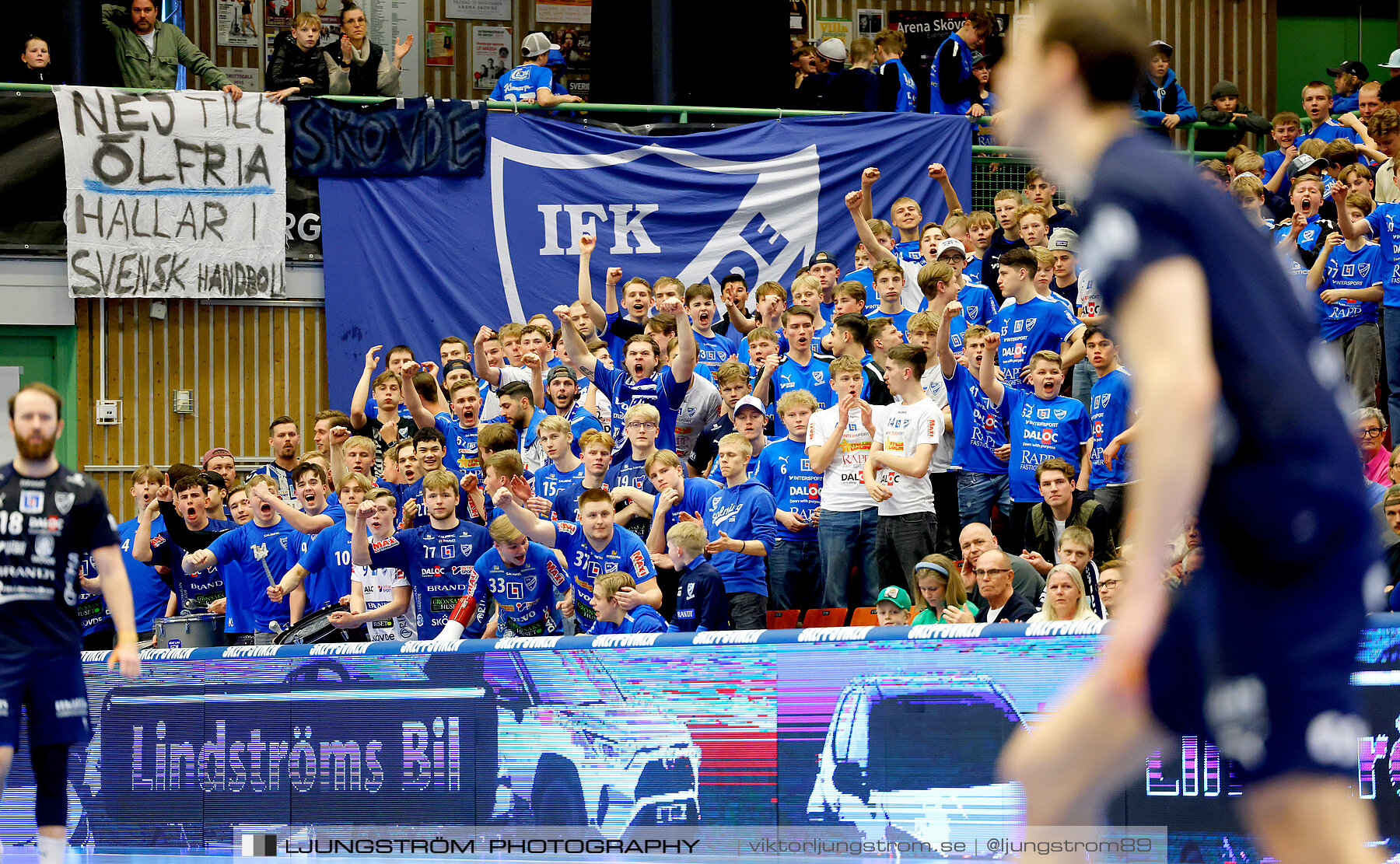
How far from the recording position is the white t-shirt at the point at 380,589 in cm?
1098

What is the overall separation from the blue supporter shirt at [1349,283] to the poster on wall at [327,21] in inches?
517

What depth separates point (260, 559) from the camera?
11898 mm

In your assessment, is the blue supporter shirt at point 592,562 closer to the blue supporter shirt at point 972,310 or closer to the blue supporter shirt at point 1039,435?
the blue supporter shirt at point 1039,435

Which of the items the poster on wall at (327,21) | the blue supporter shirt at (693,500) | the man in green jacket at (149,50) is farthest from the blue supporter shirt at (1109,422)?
the poster on wall at (327,21)

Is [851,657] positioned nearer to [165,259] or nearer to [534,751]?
[534,751]

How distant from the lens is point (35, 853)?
884 cm

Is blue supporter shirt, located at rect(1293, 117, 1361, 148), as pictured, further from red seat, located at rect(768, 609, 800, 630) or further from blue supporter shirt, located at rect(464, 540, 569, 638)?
blue supporter shirt, located at rect(464, 540, 569, 638)

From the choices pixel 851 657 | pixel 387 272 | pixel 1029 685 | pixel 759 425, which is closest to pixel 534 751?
pixel 851 657

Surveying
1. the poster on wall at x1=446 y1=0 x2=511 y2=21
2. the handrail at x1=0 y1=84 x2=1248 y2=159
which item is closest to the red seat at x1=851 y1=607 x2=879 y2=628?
the handrail at x1=0 y1=84 x2=1248 y2=159

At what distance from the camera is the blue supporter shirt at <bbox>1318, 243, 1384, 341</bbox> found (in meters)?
12.9

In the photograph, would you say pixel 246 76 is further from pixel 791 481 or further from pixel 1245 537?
pixel 1245 537

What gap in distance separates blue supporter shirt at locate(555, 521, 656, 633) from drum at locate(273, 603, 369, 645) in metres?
1.71

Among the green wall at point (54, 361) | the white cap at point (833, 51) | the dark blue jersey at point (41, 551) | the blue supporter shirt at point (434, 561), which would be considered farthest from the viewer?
the white cap at point (833, 51)

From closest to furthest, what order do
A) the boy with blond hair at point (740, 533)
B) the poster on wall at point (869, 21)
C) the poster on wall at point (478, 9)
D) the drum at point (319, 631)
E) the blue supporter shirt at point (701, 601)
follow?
the blue supporter shirt at point (701, 601), the drum at point (319, 631), the boy with blond hair at point (740, 533), the poster on wall at point (478, 9), the poster on wall at point (869, 21)
